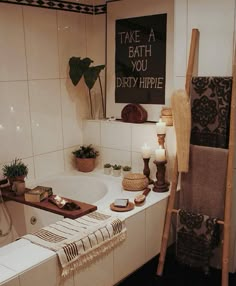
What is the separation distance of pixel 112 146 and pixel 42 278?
4.81 feet

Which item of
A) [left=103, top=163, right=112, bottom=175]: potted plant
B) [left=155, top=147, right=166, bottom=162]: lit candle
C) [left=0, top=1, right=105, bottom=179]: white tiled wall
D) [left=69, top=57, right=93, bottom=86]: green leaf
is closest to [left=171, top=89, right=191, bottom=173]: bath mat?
[left=155, top=147, right=166, bottom=162]: lit candle

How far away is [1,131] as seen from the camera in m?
2.53

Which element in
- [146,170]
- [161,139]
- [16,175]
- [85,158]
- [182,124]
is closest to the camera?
[182,124]

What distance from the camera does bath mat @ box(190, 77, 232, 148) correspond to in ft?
7.09

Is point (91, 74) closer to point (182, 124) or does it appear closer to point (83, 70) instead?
point (83, 70)

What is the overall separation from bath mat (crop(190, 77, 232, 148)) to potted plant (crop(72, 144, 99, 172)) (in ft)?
3.30

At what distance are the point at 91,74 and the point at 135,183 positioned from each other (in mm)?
965

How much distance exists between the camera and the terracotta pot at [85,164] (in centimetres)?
300

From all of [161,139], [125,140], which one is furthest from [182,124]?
[125,140]

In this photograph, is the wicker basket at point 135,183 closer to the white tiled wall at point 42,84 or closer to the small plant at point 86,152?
the small plant at point 86,152

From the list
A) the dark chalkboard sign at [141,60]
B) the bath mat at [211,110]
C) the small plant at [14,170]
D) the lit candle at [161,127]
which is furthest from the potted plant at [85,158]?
the bath mat at [211,110]

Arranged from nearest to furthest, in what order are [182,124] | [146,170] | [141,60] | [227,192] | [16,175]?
[227,192] < [182,124] < [16,175] < [146,170] < [141,60]

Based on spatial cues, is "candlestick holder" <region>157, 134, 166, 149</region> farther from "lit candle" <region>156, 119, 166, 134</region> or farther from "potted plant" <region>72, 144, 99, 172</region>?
"potted plant" <region>72, 144, 99, 172</region>

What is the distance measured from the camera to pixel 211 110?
2219 millimetres
